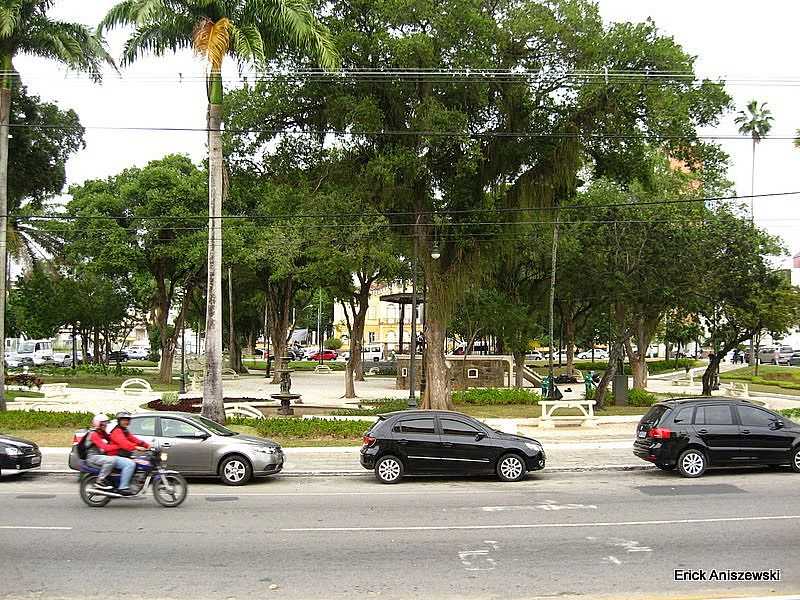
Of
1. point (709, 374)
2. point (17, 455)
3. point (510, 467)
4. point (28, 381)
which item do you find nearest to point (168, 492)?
point (17, 455)

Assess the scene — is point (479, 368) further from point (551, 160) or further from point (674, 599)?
point (674, 599)

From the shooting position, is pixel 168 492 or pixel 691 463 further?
pixel 691 463

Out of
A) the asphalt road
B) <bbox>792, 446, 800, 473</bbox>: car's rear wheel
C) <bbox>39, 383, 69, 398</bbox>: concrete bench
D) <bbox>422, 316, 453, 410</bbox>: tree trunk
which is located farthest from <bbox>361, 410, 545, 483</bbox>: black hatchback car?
<bbox>39, 383, 69, 398</bbox>: concrete bench

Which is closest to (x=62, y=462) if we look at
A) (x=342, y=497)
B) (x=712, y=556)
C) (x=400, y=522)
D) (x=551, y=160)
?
(x=342, y=497)

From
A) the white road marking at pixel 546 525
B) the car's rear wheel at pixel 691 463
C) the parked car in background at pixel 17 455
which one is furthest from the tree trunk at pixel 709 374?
the parked car in background at pixel 17 455

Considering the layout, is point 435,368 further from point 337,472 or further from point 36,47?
point 36,47

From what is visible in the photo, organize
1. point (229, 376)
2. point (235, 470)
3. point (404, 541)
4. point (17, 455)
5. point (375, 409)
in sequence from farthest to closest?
point (229, 376)
point (375, 409)
point (17, 455)
point (235, 470)
point (404, 541)

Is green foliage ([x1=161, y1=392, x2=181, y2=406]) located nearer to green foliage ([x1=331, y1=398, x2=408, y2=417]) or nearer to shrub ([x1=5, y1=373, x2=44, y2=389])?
green foliage ([x1=331, y1=398, x2=408, y2=417])

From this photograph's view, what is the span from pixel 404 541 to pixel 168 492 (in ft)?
15.1

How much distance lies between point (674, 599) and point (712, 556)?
2058 millimetres

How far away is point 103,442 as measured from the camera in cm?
1358

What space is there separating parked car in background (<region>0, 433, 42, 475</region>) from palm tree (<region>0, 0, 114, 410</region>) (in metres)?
11.7

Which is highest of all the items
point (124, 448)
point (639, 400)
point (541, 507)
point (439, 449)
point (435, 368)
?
point (435, 368)

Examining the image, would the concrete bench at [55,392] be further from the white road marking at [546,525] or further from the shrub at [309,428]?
the white road marking at [546,525]
